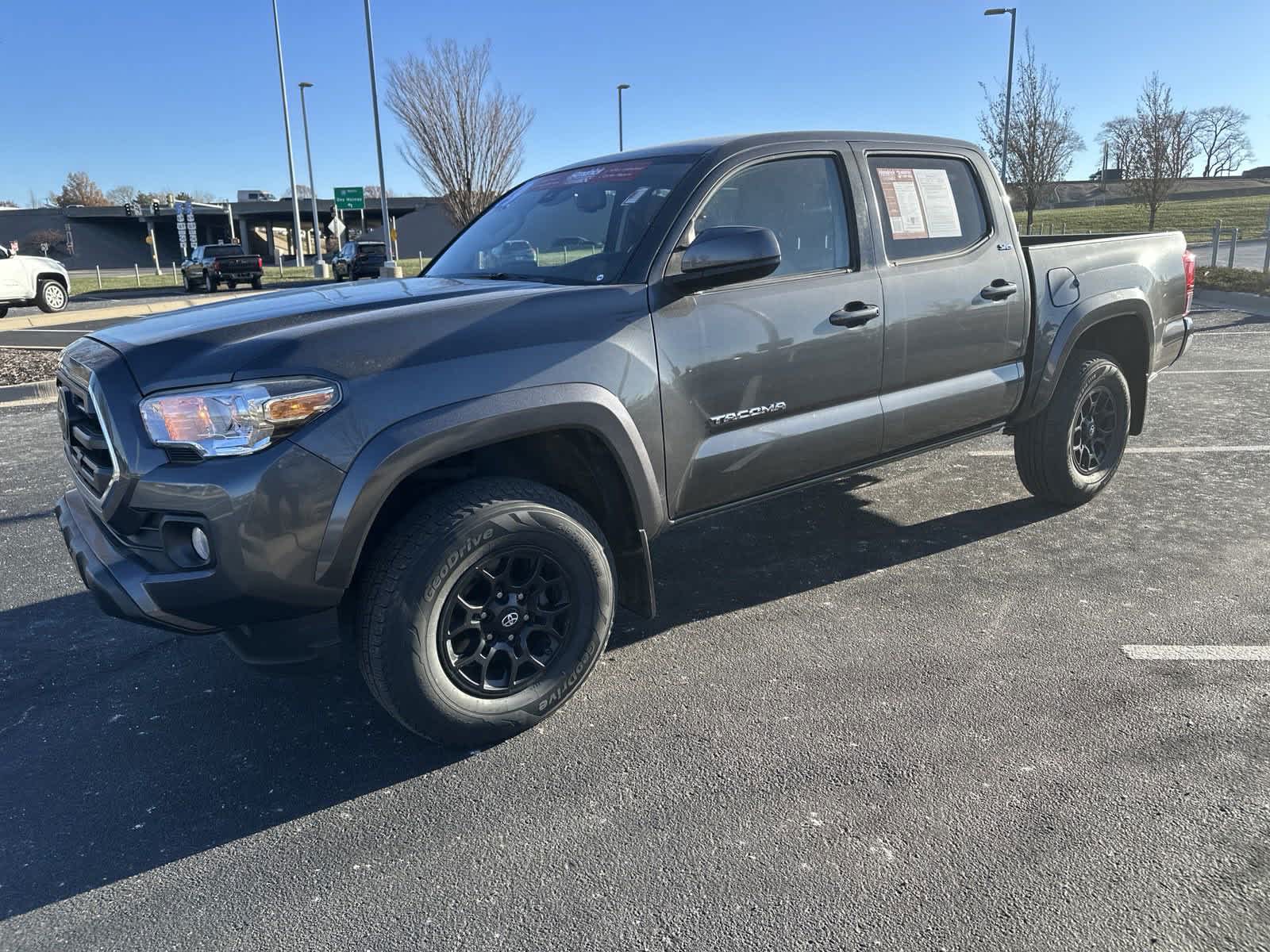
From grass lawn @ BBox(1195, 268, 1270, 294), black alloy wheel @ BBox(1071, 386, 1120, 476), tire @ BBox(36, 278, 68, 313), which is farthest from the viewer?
tire @ BBox(36, 278, 68, 313)

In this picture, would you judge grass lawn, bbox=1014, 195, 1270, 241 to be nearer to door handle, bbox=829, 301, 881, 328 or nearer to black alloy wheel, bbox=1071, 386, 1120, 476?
black alloy wheel, bbox=1071, 386, 1120, 476

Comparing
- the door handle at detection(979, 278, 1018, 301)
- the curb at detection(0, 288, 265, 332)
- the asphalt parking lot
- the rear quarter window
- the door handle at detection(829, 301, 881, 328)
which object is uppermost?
the rear quarter window

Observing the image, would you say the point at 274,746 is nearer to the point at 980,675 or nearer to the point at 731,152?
the point at 980,675

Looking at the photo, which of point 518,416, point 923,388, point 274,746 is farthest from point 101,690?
point 923,388

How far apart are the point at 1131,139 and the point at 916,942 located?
90.9 ft

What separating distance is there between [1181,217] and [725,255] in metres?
48.6

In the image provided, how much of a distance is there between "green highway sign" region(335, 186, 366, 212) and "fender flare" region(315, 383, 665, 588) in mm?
40685

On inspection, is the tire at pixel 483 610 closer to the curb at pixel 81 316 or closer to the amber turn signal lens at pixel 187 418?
the amber turn signal lens at pixel 187 418

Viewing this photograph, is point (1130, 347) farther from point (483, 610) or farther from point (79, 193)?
point (79, 193)

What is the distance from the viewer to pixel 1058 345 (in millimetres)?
4430

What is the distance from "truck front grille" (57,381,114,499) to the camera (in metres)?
2.74

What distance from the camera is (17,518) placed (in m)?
5.41

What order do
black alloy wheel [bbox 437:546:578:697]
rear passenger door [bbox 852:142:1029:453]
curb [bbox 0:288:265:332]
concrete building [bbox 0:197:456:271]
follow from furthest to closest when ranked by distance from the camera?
concrete building [bbox 0:197:456:271] < curb [bbox 0:288:265:332] < rear passenger door [bbox 852:142:1029:453] < black alloy wheel [bbox 437:546:578:697]

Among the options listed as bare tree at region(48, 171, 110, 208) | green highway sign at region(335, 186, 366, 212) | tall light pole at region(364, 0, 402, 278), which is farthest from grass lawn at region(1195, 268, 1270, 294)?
bare tree at region(48, 171, 110, 208)
